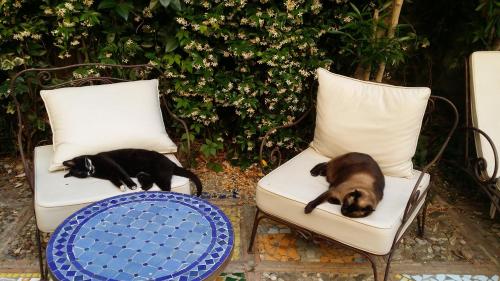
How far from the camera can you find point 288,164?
2764 mm

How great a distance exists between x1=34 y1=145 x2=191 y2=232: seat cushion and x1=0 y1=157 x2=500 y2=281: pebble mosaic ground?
1.68ft

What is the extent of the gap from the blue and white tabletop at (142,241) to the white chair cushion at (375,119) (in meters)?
1.07

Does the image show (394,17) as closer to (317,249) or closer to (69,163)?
(317,249)

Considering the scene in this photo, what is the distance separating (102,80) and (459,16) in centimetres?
320

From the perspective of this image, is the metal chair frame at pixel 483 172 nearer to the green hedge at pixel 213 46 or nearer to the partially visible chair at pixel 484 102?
the partially visible chair at pixel 484 102

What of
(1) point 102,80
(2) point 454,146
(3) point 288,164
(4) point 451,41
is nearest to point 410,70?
(4) point 451,41

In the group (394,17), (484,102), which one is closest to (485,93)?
(484,102)

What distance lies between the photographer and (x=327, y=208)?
7.40 ft

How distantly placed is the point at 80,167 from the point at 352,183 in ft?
5.23

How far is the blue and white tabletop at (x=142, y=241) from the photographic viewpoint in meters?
1.65

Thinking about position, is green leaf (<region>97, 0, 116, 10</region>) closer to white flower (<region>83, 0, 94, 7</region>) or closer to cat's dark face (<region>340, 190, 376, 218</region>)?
white flower (<region>83, 0, 94, 7</region>)

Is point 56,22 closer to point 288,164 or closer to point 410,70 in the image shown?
point 288,164

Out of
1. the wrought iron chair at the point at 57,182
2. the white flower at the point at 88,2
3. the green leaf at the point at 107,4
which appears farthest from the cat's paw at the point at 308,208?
the white flower at the point at 88,2

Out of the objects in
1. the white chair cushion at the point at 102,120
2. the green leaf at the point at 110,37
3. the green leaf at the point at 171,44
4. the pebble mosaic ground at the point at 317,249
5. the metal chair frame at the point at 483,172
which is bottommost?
the pebble mosaic ground at the point at 317,249
